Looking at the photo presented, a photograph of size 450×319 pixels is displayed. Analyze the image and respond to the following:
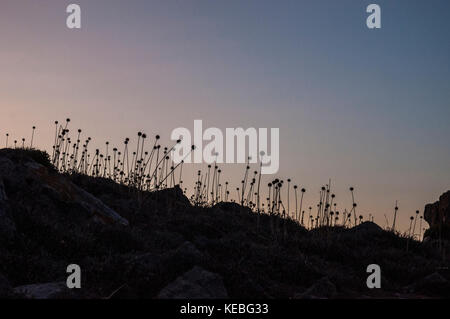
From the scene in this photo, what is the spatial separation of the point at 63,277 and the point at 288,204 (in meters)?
8.87

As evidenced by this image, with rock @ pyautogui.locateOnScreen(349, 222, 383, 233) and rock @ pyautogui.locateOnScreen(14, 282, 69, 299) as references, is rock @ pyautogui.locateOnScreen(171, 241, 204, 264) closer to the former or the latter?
rock @ pyautogui.locateOnScreen(14, 282, 69, 299)

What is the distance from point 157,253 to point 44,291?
9.19 feet

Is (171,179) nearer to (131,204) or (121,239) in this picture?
(131,204)

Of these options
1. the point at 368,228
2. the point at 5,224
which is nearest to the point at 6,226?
the point at 5,224

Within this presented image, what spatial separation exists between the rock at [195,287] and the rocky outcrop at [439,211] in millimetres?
18551

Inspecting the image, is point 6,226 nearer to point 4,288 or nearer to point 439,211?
point 4,288

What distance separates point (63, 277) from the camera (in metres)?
9.11

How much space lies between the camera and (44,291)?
25.2 feet

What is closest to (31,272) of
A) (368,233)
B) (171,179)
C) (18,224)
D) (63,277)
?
(63,277)

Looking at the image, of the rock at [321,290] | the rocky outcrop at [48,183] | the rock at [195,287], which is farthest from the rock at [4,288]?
the rocky outcrop at [48,183]

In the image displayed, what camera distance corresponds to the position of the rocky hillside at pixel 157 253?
335 inches

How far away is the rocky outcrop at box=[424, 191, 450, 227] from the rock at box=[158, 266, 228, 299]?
18551 millimetres

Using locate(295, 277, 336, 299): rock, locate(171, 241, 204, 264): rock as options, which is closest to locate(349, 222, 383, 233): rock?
locate(295, 277, 336, 299): rock

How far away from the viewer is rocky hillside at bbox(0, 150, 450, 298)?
8.50 m
